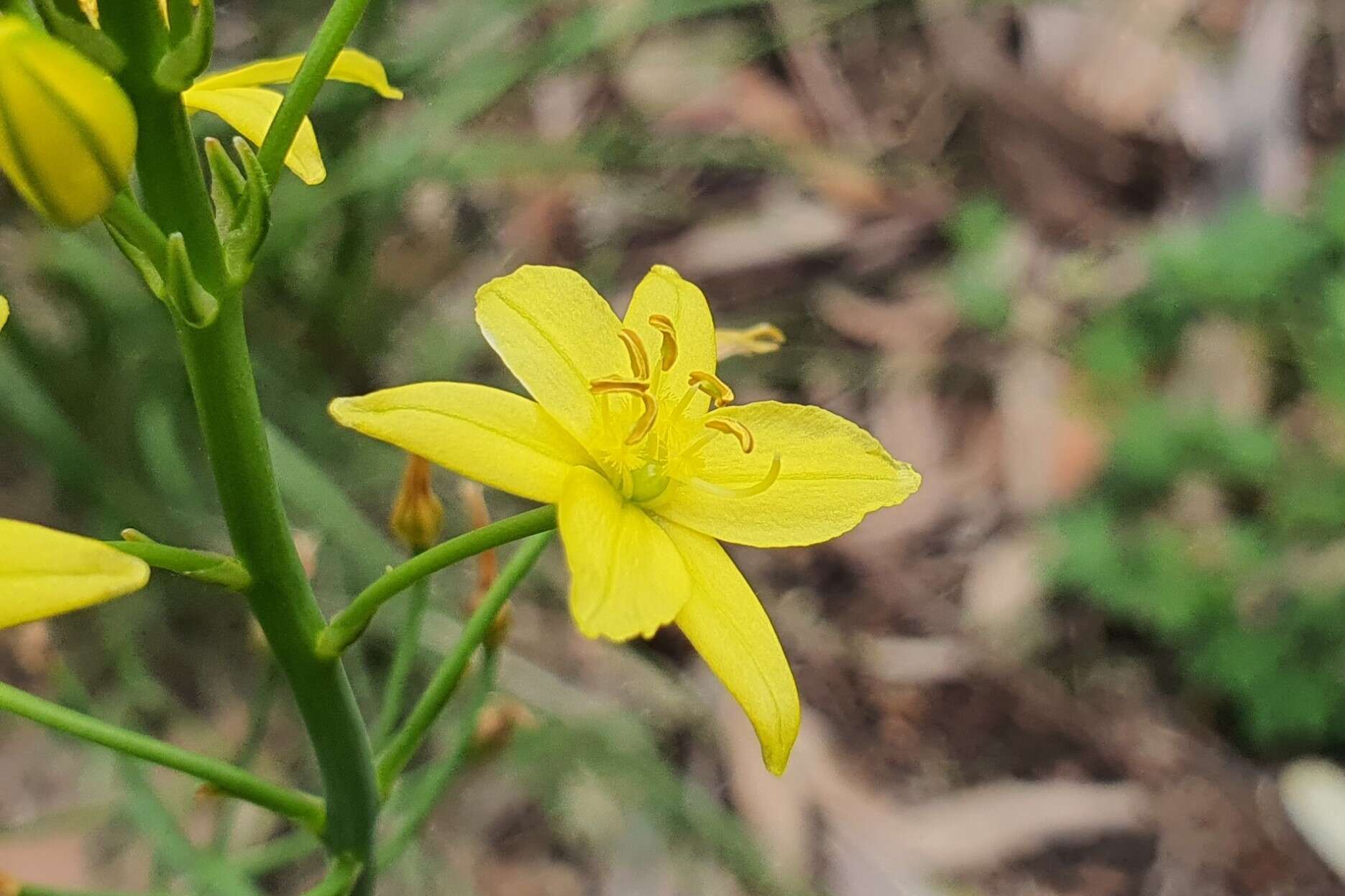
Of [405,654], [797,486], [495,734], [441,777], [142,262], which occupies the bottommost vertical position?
[495,734]

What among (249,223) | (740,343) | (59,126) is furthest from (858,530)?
(59,126)

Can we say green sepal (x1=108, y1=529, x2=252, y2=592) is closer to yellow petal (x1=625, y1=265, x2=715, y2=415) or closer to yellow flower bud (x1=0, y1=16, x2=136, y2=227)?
yellow flower bud (x1=0, y1=16, x2=136, y2=227)

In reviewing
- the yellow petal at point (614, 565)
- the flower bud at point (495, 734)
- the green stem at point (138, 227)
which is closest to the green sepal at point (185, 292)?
the green stem at point (138, 227)

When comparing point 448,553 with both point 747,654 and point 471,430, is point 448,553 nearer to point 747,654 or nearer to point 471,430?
point 471,430

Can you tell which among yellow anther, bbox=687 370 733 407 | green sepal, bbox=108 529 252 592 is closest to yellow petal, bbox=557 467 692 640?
yellow anther, bbox=687 370 733 407

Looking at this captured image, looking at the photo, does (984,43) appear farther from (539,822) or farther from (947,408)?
(539,822)

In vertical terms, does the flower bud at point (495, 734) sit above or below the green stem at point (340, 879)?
below

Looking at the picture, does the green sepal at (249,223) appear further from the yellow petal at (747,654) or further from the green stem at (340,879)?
the green stem at (340,879)
